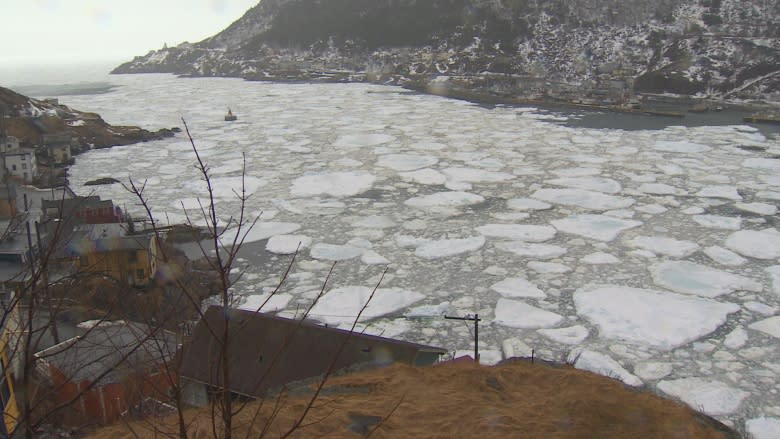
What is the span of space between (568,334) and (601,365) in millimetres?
886

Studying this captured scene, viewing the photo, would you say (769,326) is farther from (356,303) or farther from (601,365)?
(356,303)

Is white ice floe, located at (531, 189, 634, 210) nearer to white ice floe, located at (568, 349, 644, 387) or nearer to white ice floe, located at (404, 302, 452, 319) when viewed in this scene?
white ice floe, located at (404, 302, 452, 319)

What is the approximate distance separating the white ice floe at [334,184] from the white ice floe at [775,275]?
996 cm

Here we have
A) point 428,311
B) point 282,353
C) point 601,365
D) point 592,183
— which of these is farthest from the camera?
point 592,183

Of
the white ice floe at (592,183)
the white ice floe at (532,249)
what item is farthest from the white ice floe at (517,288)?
the white ice floe at (592,183)

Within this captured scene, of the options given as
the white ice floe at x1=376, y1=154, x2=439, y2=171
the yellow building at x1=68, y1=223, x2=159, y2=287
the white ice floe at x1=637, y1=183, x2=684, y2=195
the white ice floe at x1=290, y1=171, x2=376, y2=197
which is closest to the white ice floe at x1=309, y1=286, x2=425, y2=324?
the yellow building at x1=68, y1=223, x2=159, y2=287

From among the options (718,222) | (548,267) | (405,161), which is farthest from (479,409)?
(405,161)

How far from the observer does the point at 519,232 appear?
12.6 m

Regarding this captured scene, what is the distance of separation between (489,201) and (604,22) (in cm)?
4751

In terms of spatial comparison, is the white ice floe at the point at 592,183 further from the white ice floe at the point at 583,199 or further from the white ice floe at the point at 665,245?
the white ice floe at the point at 665,245

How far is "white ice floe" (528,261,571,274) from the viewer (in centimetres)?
→ 1059

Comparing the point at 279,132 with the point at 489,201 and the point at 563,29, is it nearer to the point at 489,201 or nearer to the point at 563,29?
the point at 489,201

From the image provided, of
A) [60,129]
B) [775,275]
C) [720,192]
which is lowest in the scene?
[775,275]

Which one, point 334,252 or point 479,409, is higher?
point 334,252
